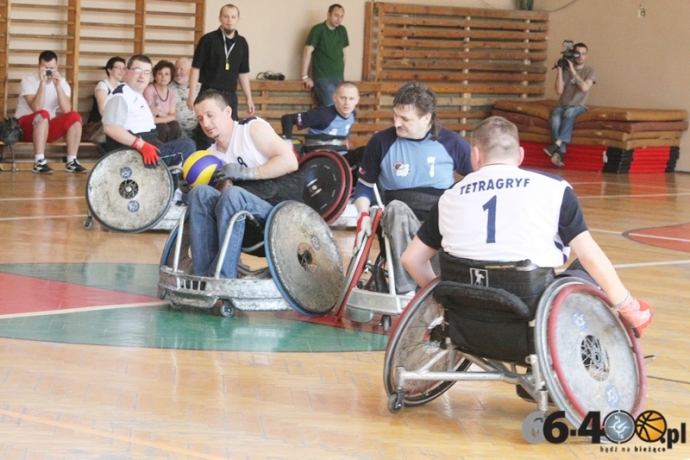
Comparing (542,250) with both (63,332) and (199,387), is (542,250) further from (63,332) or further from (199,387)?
(63,332)

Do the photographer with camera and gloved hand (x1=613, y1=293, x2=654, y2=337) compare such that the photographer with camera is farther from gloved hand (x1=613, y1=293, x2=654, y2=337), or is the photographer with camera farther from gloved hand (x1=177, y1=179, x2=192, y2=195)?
gloved hand (x1=613, y1=293, x2=654, y2=337)

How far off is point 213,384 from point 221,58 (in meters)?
8.08

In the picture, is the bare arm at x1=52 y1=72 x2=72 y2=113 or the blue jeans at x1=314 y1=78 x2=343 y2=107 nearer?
the bare arm at x1=52 y1=72 x2=72 y2=113

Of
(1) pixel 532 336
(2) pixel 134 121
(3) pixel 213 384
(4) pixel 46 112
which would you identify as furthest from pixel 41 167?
(1) pixel 532 336

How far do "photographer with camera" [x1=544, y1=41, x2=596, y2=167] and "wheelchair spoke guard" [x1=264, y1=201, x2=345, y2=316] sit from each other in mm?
11510

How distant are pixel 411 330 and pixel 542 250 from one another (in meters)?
0.63

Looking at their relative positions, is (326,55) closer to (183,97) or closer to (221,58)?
(183,97)

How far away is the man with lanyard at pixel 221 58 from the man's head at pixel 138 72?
250cm

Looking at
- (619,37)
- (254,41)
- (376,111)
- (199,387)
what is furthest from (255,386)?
(619,37)

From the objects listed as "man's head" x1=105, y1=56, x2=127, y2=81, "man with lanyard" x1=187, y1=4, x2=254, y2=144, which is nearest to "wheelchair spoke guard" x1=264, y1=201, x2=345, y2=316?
"man with lanyard" x1=187, y1=4, x2=254, y2=144

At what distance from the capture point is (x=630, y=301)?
166 inches

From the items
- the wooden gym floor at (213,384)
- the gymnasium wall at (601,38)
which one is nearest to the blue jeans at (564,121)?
the gymnasium wall at (601,38)

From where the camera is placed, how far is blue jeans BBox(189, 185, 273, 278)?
6.29 meters

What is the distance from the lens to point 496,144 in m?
4.39
